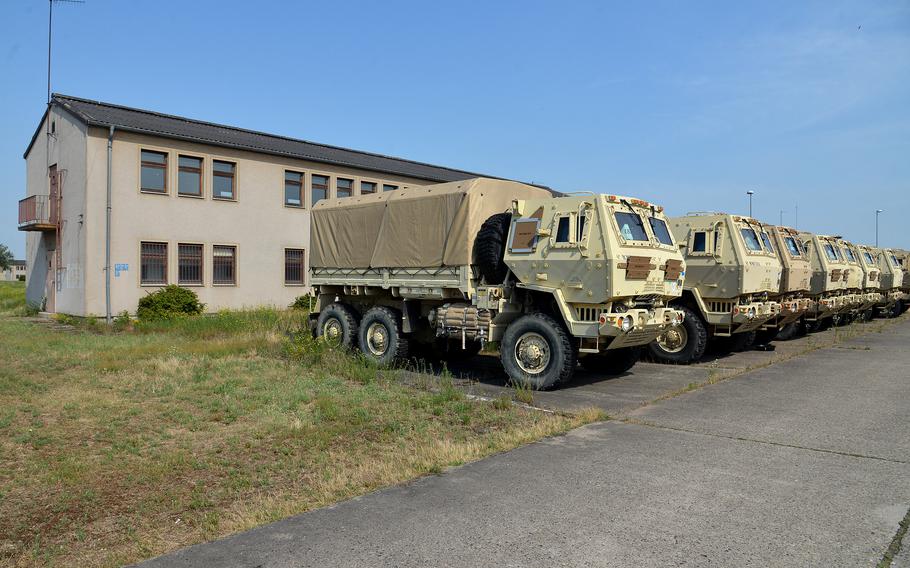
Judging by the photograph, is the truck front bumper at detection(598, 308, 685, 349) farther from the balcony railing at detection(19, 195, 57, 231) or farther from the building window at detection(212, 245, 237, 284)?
the balcony railing at detection(19, 195, 57, 231)

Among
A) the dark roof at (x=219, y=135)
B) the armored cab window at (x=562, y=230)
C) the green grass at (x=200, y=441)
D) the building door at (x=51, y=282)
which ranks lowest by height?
the green grass at (x=200, y=441)

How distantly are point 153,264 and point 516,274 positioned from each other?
15.9 m

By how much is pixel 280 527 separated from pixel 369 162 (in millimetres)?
26109

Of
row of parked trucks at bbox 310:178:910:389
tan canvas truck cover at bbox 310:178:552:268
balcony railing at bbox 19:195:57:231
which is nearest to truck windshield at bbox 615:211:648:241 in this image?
row of parked trucks at bbox 310:178:910:389

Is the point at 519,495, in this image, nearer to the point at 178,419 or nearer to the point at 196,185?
the point at 178,419

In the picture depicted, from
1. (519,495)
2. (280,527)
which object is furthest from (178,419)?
(519,495)

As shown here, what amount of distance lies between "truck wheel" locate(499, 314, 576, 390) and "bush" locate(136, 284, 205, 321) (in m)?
14.1

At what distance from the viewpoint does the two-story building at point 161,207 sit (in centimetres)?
2091

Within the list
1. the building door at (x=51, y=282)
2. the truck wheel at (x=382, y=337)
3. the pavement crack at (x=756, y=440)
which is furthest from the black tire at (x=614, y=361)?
the building door at (x=51, y=282)

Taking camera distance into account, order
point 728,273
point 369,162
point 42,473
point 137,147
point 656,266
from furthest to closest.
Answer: point 369,162
point 137,147
point 728,273
point 656,266
point 42,473

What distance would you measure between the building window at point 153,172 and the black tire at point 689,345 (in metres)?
16.8

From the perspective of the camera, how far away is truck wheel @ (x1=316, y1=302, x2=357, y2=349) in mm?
13281

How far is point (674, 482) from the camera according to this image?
5441 millimetres

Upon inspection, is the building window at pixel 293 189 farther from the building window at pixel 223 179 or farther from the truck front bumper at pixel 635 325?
the truck front bumper at pixel 635 325
